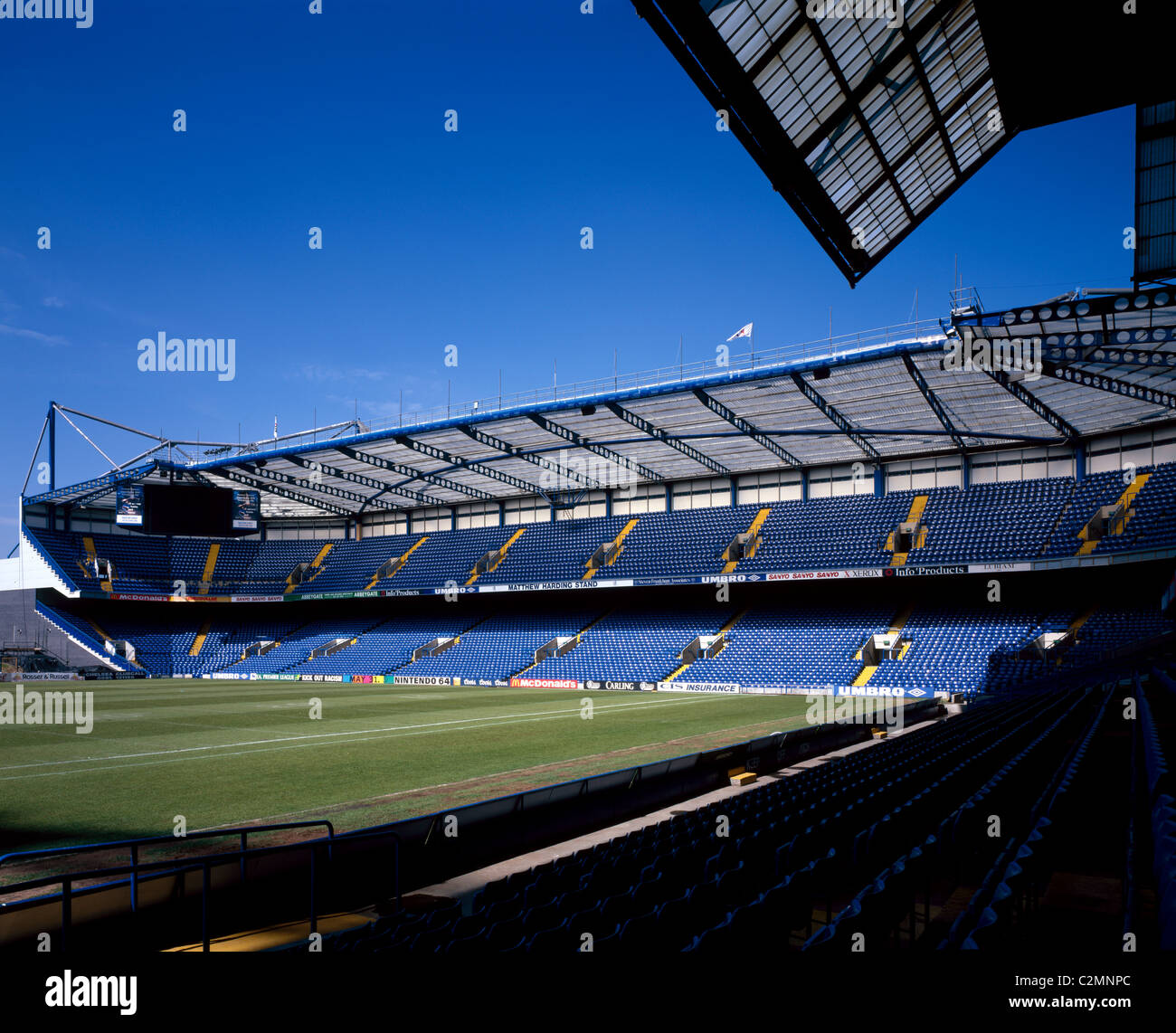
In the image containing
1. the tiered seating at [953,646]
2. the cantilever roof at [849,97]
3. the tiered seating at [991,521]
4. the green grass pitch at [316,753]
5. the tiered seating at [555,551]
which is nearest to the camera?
the cantilever roof at [849,97]

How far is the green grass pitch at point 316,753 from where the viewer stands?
1270 cm

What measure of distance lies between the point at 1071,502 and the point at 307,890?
37.9 meters

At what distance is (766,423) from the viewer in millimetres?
38156

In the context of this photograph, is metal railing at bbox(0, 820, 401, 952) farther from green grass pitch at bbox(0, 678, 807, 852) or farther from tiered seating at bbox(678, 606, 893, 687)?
tiered seating at bbox(678, 606, 893, 687)

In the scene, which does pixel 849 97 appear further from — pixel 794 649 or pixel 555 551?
pixel 555 551

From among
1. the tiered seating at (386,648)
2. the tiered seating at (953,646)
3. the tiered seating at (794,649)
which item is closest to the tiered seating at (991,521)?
the tiered seating at (953,646)

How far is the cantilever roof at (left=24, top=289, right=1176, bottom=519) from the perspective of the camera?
19.4 m

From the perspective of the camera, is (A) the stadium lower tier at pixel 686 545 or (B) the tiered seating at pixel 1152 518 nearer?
(B) the tiered seating at pixel 1152 518

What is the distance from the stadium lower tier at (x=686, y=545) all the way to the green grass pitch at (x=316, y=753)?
11635mm

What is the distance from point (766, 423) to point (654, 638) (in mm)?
13524

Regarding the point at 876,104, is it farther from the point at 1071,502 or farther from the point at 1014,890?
the point at 1071,502

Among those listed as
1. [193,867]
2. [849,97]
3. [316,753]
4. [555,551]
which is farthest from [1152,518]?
[193,867]

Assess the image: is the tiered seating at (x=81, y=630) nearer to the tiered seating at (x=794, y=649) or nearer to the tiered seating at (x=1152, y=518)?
the tiered seating at (x=794, y=649)

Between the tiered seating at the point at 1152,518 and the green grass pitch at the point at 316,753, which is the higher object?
the tiered seating at the point at 1152,518
